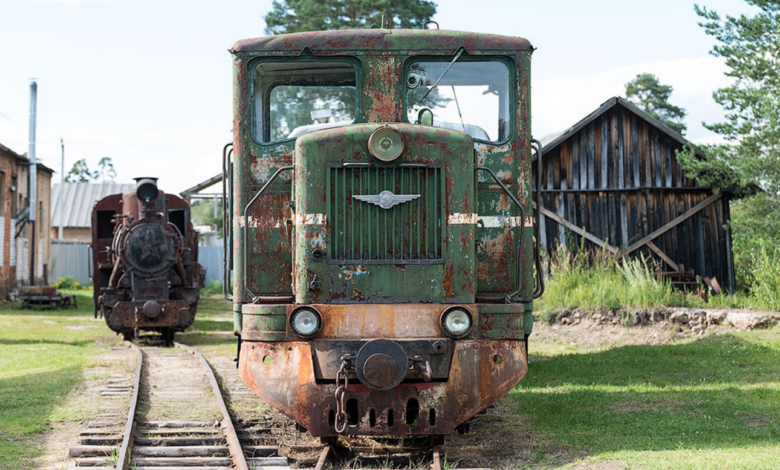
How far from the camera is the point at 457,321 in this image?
598cm

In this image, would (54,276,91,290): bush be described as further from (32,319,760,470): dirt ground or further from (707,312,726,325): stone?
(707,312,726,325): stone

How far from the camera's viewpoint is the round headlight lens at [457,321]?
19.5 feet

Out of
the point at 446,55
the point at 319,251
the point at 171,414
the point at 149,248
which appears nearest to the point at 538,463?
the point at 319,251

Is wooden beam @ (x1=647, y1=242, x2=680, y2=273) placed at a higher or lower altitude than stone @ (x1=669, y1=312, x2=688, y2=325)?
higher

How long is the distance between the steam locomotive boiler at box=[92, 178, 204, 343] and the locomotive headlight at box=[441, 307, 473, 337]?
10081mm

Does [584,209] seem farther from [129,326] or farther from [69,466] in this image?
[69,466]

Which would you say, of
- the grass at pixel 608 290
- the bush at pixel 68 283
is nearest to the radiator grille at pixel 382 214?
the grass at pixel 608 290

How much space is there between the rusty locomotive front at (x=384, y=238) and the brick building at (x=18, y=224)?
22.3 m

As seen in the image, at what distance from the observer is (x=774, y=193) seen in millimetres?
16031

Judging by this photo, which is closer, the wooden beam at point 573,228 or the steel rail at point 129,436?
the steel rail at point 129,436

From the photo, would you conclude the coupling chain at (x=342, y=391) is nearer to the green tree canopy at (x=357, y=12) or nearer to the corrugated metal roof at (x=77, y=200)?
the green tree canopy at (x=357, y=12)

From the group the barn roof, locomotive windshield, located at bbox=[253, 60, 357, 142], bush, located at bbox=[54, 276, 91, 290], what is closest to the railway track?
locomotive windshield, located at bbox=[253, 60, 357, 142]

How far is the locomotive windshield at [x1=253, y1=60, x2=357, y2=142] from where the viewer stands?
22.9 feet

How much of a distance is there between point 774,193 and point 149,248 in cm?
1187
